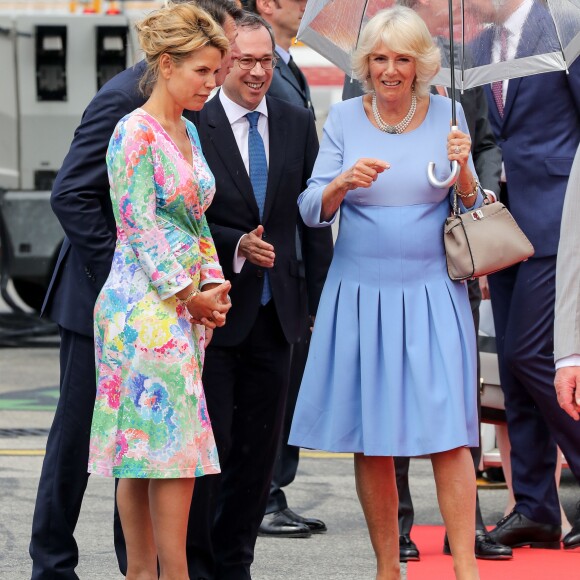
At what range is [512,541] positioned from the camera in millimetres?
6102

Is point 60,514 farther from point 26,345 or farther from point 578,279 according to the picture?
point 26,345

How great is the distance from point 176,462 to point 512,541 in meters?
2.32

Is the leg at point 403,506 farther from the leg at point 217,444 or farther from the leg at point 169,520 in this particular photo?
the leg at point 169,520

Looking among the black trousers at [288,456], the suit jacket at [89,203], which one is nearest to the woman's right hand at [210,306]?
the suit jacket at [89,203]

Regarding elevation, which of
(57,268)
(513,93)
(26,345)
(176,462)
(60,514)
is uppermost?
(513,93)

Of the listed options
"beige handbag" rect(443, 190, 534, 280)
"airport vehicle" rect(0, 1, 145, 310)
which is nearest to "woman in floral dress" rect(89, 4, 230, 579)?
"beige handbag" rect(443, 190, 534, 280)

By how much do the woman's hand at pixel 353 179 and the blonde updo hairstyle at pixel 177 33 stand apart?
619 mm

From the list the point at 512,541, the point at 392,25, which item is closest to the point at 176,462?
the point at 392,25

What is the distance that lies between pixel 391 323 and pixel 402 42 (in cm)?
96

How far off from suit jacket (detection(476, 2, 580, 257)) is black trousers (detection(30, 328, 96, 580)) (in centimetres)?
224

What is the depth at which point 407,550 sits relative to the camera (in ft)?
19.1

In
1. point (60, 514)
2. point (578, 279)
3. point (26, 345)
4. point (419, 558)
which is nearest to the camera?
point (578, 279)

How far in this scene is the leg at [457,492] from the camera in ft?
16.2

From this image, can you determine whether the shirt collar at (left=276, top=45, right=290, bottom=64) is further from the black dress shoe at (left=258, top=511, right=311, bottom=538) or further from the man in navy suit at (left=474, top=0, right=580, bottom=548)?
the black dress shoe at (left=258, top=511, right=311, bottom=538)
